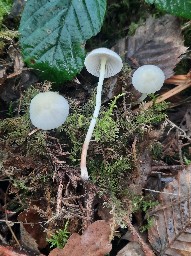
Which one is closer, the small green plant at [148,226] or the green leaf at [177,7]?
the small green plant at [148,226]

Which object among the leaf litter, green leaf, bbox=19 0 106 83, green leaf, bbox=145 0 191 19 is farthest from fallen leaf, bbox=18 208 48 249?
green leaf, bbox=145 0 191 19

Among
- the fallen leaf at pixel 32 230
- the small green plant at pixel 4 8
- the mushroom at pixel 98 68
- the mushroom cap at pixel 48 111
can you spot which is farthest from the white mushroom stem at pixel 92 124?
the small green plant at pixel 4 8

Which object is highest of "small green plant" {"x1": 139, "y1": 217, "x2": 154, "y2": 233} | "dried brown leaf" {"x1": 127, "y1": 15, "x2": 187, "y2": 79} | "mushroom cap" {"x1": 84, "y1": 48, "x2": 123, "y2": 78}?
"dried brown leaf" {"x1": 127, "y1": 15, "x2": 187, "y2": 79}

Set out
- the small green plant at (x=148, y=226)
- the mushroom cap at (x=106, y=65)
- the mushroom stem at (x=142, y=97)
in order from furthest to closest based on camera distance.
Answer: the mushroom stem at (x=142, y=97), the mushroom cap at (x=106, y=65), the small green plant at (x=148, y=226)

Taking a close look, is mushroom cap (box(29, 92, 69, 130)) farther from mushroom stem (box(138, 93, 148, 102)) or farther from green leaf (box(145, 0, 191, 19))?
green leaf (box(145, 0, 191, 19))

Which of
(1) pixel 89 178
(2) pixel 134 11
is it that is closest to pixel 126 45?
(2) pixel 134 11

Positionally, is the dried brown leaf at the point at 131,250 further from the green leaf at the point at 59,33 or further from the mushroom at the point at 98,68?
the green leaf at the point at 59,33

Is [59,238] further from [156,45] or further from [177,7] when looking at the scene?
[177,7]
